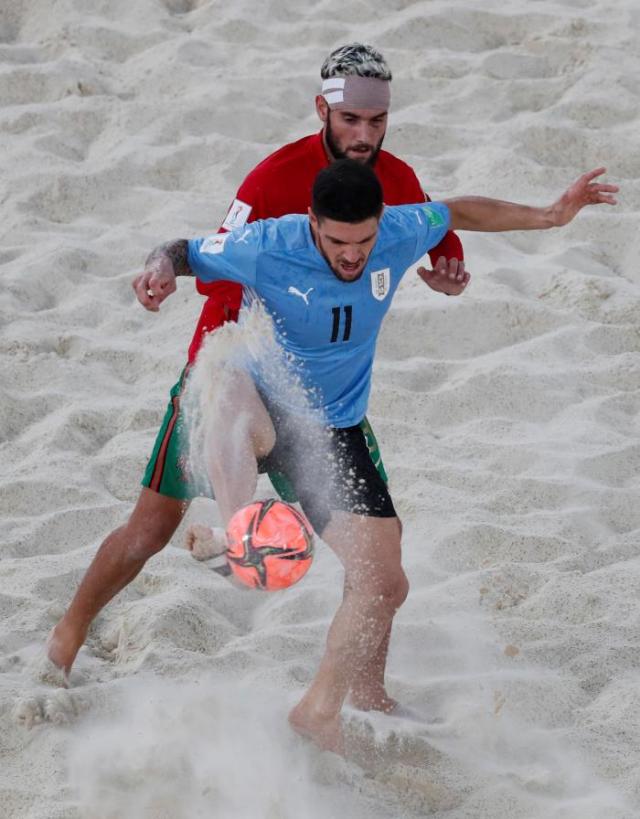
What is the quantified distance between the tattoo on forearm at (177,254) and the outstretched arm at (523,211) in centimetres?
85

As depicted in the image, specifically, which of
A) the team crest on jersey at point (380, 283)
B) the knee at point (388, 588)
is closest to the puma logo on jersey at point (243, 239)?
the team crest on jersey at point (380, 283)

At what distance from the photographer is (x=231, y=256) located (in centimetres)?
372

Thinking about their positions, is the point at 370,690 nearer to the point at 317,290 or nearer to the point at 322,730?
the point at 322,730

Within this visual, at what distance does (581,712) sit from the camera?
157 inches

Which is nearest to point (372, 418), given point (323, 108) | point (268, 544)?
point (323, 108)

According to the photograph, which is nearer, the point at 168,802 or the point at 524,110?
the point at 168,802

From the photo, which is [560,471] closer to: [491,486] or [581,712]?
[491,486]

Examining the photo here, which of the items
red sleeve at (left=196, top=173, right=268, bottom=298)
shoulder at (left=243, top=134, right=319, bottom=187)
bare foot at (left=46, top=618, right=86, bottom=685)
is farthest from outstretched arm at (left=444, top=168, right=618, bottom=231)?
bare foot at (left=46, top=618, right=86, bottom=685)

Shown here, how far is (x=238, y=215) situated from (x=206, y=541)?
1.16 metres

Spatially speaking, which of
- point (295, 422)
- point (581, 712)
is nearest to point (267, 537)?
point (295, 422)

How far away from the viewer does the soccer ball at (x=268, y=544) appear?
3266 mm

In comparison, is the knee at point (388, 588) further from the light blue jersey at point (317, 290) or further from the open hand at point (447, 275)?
the open hand at point (447, 275)

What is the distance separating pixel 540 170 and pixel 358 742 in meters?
3.58

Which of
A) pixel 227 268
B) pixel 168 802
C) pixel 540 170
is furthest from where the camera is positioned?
pixel 540 170
